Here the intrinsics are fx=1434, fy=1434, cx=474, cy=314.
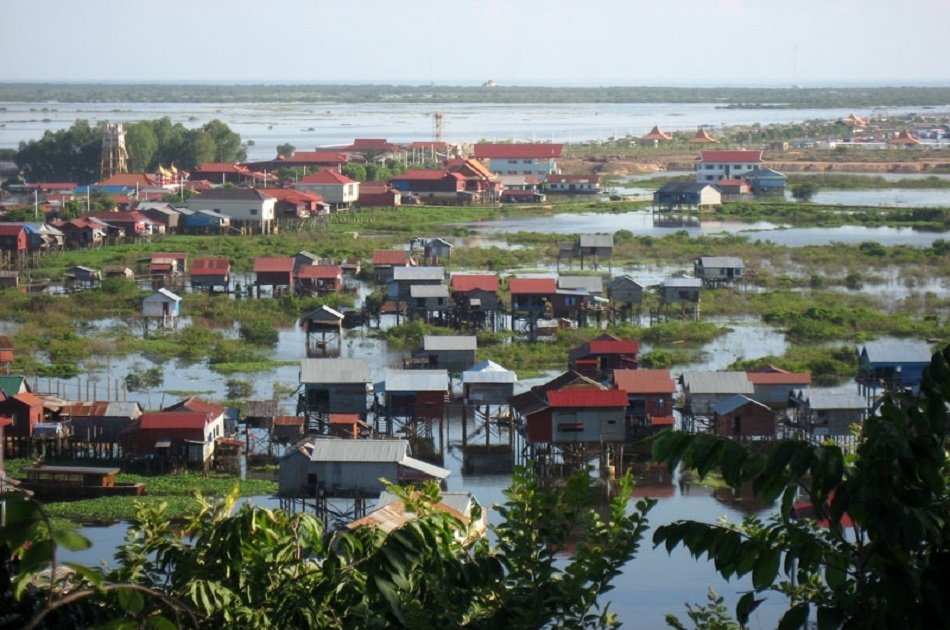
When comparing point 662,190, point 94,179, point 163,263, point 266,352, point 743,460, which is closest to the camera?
point 743,460

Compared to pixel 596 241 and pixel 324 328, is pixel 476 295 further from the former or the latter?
pixel 596 241

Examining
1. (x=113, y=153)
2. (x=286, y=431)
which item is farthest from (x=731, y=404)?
(x=113, y=153)

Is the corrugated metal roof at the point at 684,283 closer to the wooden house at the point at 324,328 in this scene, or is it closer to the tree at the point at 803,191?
the wooden house at the point at 324,328

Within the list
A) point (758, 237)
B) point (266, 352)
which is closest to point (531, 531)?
point (266, 352)

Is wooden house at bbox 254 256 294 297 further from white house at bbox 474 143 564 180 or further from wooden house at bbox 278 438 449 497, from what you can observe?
white house at bbox 474 143 564 180

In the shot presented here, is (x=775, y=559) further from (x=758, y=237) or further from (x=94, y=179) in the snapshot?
(x=94, y=179)
